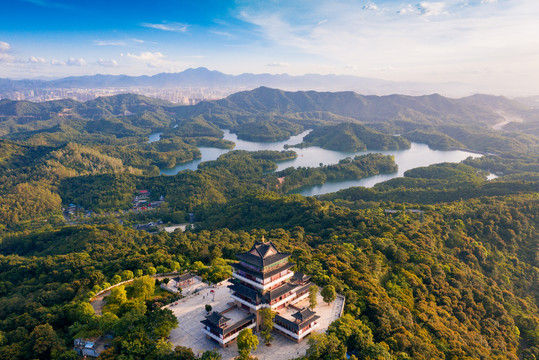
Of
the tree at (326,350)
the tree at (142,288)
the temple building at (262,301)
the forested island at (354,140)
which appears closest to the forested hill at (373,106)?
the forested island at (354,140)

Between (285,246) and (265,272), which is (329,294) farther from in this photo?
(285,246)

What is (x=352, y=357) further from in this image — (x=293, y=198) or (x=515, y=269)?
(x=293, y=198)

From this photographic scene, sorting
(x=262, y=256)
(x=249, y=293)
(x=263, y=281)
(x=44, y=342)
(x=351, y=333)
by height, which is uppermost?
(x=262, y=256)

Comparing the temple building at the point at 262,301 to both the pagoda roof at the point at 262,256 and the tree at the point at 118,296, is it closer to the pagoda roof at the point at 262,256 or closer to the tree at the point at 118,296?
the pagoda roof at the point at 262,256

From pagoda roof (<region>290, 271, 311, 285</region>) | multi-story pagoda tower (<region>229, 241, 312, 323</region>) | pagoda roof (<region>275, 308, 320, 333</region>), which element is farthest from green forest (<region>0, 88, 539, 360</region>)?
multi-story pagoda tower (<region>229, 241, 312, 323</region>)

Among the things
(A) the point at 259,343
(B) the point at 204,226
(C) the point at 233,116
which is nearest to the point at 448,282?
(A) the point at 259,343

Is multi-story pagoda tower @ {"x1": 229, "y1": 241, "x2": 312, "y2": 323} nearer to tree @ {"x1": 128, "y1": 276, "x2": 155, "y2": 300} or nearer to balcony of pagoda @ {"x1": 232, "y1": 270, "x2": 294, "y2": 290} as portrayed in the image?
balcony of pagoda @ {"x1": 232, "y1": 270, "x2": 294, "y2": 290}

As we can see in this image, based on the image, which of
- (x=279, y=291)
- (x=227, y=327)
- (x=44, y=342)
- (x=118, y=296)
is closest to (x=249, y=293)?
(x=279, y=291)
